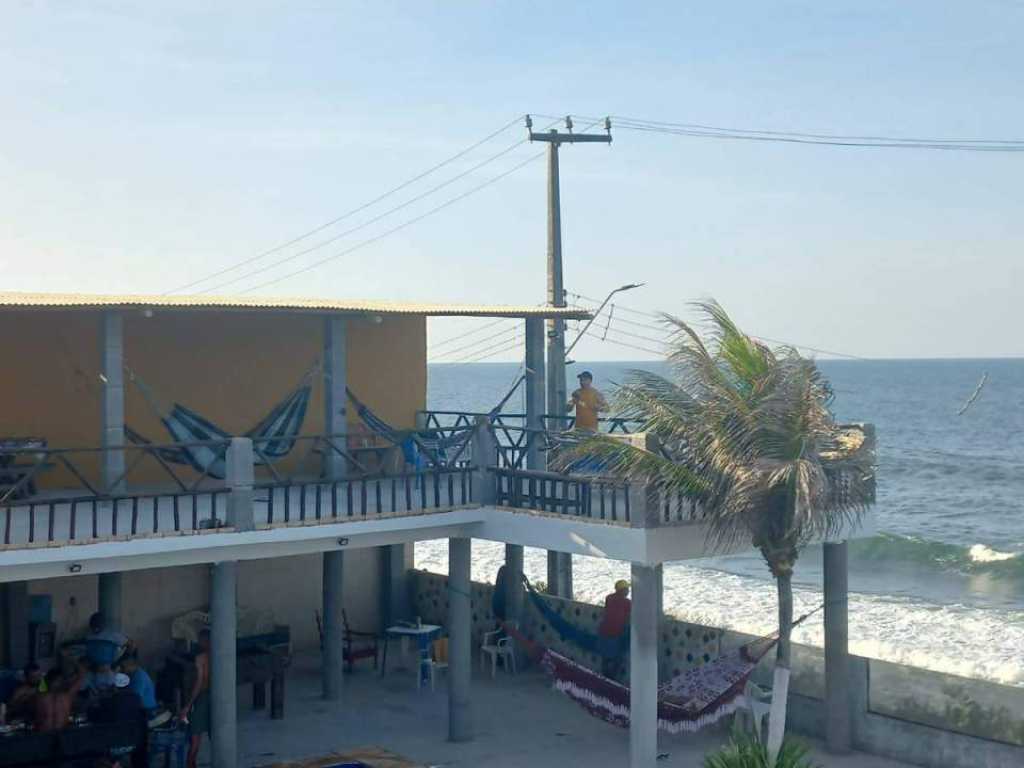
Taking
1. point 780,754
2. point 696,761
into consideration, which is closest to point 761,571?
point 696,761

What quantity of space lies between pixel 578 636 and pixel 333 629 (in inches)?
121

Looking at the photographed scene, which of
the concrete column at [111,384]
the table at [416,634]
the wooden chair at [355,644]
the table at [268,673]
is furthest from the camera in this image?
the wooden chair at [355,644]

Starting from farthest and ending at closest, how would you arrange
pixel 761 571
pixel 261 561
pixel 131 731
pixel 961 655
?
pixel 761 571
pixel 961 655
pixel 261 561
pixel 131 731

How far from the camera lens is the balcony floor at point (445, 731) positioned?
15.2 metres

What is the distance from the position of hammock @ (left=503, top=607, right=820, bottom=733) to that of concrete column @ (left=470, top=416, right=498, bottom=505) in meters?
2.01

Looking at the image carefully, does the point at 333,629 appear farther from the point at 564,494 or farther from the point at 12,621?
the point at 564,494

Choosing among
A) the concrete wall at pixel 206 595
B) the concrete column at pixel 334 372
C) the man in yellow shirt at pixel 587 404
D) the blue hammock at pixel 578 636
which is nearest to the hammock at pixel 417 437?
the concrete column at pixel 334 372

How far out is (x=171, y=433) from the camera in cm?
1634

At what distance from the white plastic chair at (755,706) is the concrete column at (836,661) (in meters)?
0.65

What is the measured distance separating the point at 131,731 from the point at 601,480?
16.1 ft

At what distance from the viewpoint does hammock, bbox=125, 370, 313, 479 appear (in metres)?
16.2

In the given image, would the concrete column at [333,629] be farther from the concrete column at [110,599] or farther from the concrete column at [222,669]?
the concrete column at [222,669]

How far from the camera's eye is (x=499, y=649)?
63.5 feet

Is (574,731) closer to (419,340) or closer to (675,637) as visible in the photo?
(675,637)
